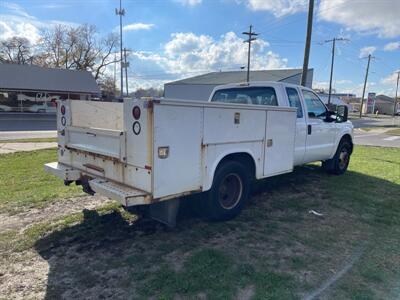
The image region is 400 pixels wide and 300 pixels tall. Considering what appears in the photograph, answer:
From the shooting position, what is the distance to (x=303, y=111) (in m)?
6.36

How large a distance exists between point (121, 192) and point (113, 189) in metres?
0.17

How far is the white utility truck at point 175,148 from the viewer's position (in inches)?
143

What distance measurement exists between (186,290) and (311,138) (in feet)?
14.8

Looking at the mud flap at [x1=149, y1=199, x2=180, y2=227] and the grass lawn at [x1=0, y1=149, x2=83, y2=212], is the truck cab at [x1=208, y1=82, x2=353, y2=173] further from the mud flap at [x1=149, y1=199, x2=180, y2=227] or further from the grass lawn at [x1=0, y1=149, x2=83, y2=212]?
the grass lawn at [x1=0, y1=149, x2=83, y2=212]

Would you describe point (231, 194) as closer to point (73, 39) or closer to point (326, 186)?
point (326, 186)

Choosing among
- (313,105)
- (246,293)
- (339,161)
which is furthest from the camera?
(339,161)

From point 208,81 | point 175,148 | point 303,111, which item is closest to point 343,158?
point 303,111

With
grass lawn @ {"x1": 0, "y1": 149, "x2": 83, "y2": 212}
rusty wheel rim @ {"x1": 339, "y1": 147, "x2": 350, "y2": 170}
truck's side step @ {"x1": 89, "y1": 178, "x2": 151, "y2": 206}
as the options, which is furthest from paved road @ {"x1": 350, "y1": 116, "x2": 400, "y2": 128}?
truck's side step @ {"x1": 89, "y1": 178, "x2": 151, "y2": 206}

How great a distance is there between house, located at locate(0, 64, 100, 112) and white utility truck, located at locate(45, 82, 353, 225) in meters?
34.6

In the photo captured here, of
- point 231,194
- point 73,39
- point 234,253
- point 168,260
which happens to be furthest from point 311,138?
point 73,39

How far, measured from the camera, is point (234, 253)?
12.7ft

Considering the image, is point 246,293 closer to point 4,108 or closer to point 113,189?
point 113,189

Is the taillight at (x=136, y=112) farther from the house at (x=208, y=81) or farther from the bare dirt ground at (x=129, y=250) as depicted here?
the house at (x=208, y=81)

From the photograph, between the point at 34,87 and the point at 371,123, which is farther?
the point at 371,123
